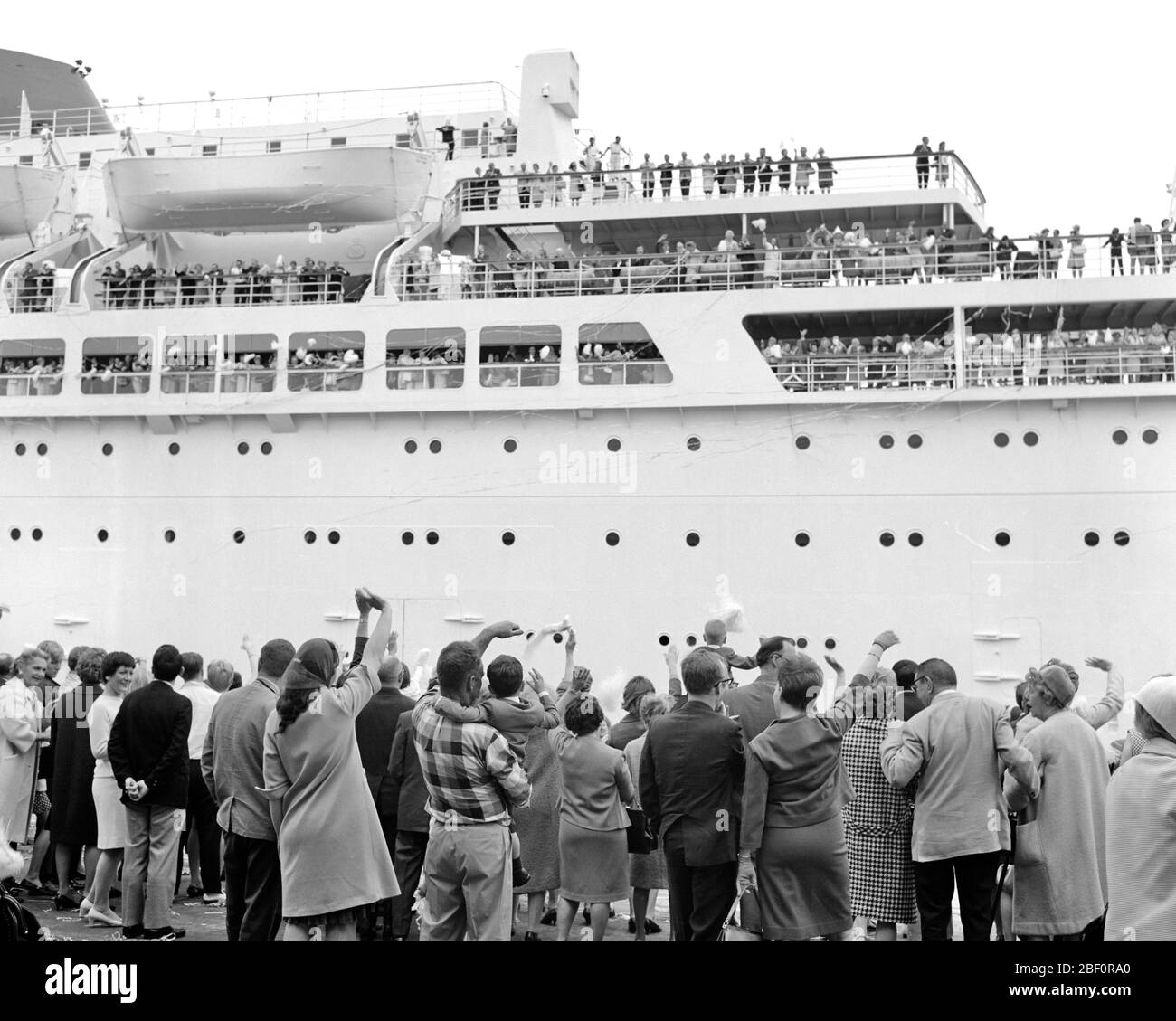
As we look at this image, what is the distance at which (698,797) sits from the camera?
→ 636 centimetres

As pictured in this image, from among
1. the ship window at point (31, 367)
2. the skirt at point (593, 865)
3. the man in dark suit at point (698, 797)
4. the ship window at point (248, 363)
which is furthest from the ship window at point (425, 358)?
the man in dark suit at point (698, 797)

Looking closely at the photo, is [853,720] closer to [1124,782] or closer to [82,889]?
[1124,782]

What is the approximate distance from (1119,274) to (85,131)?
70.7 feet

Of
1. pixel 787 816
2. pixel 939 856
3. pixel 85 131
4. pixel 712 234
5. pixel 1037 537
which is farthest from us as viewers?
pixel 85 131

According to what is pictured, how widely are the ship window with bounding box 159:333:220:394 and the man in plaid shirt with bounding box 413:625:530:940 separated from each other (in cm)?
1532

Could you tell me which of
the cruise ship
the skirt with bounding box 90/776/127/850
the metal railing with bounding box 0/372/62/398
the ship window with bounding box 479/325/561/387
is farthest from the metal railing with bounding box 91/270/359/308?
the skirt with bounding box 90/776/127/850

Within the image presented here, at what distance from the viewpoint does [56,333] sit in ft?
70.3

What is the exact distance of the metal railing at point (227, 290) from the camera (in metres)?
20.9

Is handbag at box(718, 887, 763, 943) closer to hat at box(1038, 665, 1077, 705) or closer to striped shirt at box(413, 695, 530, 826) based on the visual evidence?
striped shirt at box(413, 695, 530, 826)

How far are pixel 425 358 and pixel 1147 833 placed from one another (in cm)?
1623

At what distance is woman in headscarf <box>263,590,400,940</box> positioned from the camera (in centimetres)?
602

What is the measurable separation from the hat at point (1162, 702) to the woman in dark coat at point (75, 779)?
24.6ft

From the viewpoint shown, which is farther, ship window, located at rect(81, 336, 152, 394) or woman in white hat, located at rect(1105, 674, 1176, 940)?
ship window, located at rect(81, 336, 152, 394)
